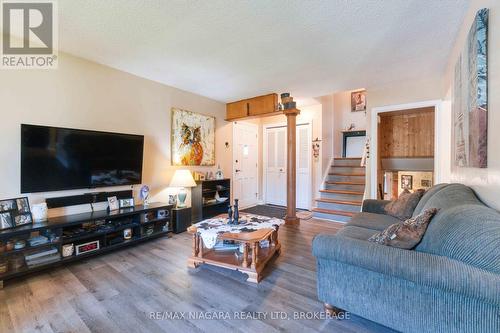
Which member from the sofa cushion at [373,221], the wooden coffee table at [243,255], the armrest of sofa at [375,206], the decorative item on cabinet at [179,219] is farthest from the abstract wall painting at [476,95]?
the decorative item on cabinet at [179,219]

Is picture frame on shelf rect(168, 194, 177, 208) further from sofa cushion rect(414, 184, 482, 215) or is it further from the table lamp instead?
sofa cushion rect(414, 184, 482, 215)

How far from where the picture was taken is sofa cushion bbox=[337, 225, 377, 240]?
208 cm

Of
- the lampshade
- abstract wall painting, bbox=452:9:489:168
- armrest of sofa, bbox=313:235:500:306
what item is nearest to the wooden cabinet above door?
the lampshade

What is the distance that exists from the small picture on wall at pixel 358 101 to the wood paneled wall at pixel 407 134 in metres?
1.18

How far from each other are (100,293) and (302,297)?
70.4 inches

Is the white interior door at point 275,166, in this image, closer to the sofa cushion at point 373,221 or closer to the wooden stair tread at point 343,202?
the wooden stair tread at point 343,202

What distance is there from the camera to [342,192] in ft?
15.6

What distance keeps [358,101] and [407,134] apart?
5.87 feet

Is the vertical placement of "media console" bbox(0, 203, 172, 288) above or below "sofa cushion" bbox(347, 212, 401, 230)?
below

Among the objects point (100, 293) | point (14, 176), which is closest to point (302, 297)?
point (100, 293)

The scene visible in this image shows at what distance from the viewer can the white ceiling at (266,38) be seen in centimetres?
194

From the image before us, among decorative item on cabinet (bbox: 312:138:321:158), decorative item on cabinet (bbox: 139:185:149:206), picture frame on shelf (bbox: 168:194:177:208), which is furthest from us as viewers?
decorative item on cabinet (bbox: 312:138:321:158)

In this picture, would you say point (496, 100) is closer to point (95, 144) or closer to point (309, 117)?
point (95, 144)

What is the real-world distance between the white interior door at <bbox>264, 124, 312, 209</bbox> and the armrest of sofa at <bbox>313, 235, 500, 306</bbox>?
13.3 feet
